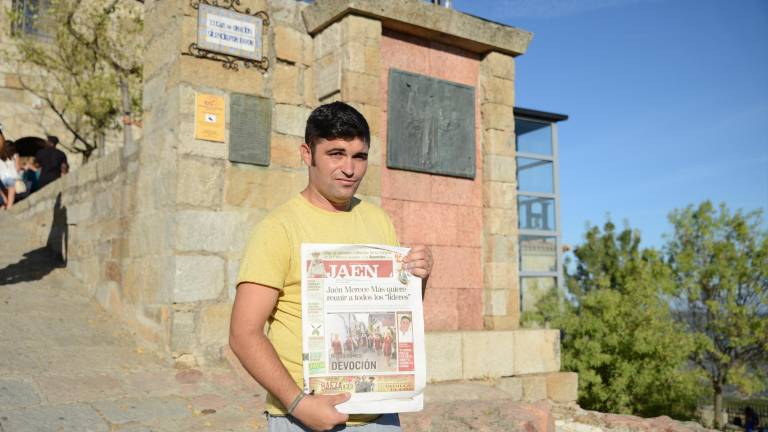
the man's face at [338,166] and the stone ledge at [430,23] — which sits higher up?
the stone ledge at [430,23]

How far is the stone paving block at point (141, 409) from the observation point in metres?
4.02

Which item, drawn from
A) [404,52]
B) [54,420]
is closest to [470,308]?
[404,52]

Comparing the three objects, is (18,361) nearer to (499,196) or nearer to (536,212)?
(499,196)

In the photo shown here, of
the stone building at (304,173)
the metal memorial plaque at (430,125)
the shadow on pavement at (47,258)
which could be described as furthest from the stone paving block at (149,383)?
the shadow on pavement at (47,258)

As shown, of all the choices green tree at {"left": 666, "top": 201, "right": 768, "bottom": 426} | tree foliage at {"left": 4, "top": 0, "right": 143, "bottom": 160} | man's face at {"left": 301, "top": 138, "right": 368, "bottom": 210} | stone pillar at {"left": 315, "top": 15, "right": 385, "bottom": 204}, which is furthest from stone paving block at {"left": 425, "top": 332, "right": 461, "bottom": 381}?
green tree at {"left": 666, "top": 201, "right": 768, "bottom": 426}

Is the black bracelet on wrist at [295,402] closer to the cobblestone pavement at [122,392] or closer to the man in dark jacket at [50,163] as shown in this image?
the cobblestone pavement at [122,392]

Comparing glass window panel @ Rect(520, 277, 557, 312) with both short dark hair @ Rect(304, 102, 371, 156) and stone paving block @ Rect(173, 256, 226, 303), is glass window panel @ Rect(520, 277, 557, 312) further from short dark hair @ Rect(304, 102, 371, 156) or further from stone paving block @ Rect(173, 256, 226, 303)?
short dark hair @ Rect(304, 102, 371, 156)

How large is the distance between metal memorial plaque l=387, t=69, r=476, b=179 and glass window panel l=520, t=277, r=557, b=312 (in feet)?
20.4

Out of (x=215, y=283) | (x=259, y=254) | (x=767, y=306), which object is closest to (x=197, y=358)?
(x=215, y=283)

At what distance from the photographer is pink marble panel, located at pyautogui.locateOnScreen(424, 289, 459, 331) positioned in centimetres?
660

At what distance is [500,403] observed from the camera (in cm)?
434

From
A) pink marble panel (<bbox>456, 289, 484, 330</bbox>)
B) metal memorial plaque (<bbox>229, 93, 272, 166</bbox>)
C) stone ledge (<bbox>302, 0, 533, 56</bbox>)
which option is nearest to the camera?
metal memorial plaque (<bbox>229, 93, 272, 166</bbox>)

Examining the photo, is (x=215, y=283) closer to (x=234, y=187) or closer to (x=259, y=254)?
(x=234, y=187)

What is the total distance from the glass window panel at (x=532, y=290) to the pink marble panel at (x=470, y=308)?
5814 millimetres
